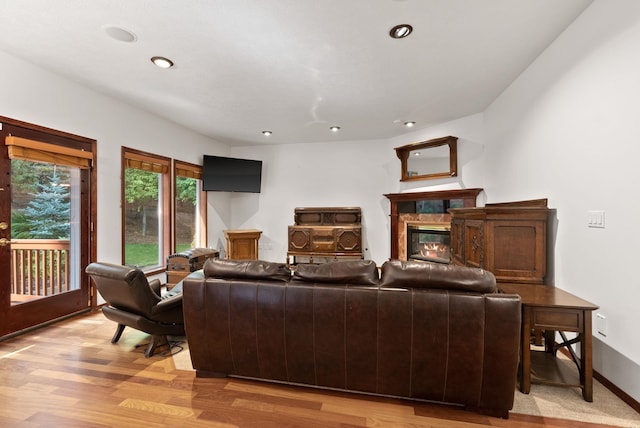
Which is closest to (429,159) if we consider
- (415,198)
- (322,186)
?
(415,198)

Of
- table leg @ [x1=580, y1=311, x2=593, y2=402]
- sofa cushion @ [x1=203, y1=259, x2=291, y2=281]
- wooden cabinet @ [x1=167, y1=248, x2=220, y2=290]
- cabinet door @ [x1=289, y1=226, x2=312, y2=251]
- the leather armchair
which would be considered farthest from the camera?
cabinet door @ [x1=289, y1=226, x2=312, y2=251]

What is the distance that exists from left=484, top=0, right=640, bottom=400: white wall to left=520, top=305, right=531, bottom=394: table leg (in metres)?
0.59

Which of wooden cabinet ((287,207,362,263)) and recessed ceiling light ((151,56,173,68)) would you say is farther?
wooden cabinet ((287,207,362,263))

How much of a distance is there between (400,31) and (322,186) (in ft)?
12.9

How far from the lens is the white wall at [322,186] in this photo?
5828 mm

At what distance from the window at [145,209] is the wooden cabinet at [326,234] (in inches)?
88.9

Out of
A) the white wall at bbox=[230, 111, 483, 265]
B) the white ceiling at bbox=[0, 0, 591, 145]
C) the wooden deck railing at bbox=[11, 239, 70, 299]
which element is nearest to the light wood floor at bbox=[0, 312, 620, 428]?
the wooden deck railing at bbox=[11, 239, 70, 299]

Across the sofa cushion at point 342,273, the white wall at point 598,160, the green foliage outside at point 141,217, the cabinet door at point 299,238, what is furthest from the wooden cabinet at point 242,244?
the white wall at point 598,160

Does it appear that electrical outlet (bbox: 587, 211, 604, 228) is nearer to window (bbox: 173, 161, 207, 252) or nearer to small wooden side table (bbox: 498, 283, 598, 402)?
small wooden side table (bbox: 498, 283, 598, 402)

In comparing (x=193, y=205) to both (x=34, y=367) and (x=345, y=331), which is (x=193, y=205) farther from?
(x=345, y=331)

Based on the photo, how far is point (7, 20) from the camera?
2.26 meters

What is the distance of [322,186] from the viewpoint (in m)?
6.16

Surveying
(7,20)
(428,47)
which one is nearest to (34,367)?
(7,20)

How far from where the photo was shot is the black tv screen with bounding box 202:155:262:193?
5559 mm
